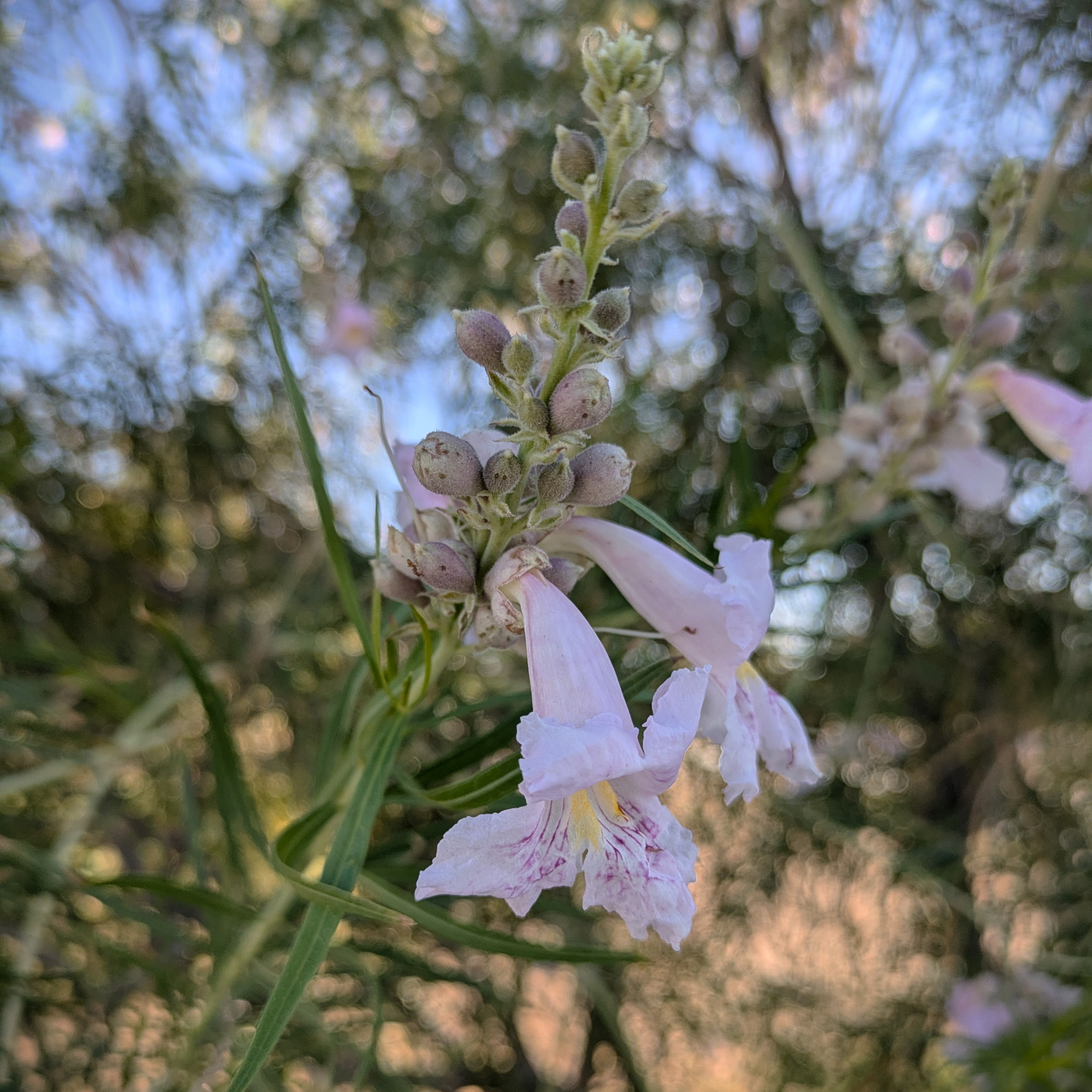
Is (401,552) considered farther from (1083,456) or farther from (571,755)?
(1083,456)

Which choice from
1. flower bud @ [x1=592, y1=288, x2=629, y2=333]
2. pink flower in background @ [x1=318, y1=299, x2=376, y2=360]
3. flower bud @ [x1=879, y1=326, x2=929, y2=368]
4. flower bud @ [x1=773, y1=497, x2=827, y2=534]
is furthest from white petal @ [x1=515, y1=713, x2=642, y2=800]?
pink flower in background @ [x1=318, y1=299, x2=376, y2=360]

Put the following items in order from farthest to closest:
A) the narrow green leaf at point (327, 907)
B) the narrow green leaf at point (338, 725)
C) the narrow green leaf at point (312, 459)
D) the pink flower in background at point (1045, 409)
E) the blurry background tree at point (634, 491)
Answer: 1. the blurry background tree at point (634, 491)
2. the pink flower in background at point (1045, 409)
3. the narrow green leaf at point (338, 725)
4. the narrow green leaf at point (312, 459)
5. the narrow green leaf at point (327, 907)

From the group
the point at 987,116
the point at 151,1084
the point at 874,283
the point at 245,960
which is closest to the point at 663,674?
the point at 245,960

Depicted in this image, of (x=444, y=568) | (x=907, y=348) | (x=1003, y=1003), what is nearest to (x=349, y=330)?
(x=907, y=348)

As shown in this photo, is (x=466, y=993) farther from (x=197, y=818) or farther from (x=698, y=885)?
(x=197, y=818)

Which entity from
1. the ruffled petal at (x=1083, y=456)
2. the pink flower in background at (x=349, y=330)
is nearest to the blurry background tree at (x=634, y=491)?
the pink flower in background at (x=349, y=330)

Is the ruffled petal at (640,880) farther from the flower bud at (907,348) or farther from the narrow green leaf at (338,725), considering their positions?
the flower bud at (907,348)
